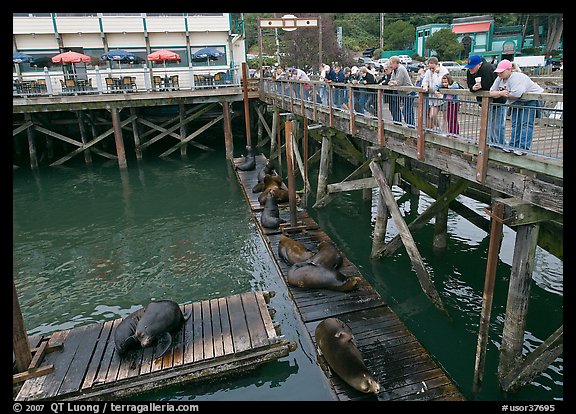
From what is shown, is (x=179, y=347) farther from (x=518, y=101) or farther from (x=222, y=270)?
(x=518, y=101)

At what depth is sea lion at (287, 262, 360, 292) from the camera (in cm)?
841

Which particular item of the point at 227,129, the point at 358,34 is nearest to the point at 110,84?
the point at 227,129

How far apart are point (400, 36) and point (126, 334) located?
57.8 m

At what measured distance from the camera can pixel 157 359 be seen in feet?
22.1

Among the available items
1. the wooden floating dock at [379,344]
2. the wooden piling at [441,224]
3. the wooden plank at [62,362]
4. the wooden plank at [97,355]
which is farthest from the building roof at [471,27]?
the wooden plank at [62,362]

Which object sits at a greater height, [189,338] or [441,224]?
[441,224]

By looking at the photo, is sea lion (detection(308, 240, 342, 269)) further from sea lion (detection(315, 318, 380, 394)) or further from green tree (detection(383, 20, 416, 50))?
green tree (detection(383, 20, 416, 50))

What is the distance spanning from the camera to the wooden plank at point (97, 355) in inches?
249

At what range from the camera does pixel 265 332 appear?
23.7 ft

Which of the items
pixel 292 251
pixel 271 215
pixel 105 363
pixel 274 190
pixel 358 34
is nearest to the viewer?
pixel 105 363

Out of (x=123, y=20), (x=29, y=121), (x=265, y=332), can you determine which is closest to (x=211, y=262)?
(x=265, y=332)

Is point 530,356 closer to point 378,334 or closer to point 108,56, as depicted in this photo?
point 378,334

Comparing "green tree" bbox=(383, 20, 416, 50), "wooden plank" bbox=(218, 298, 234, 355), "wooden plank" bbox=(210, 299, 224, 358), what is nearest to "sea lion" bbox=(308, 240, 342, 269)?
"wooden plank" bbox=(218, 298, 234, 355)
